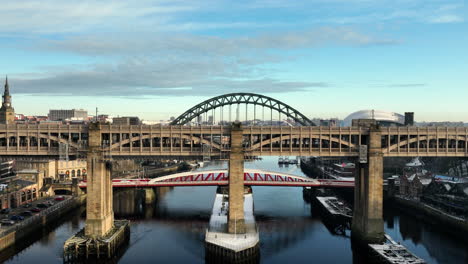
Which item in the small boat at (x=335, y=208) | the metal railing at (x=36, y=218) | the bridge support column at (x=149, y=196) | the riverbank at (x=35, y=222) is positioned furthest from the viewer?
the bridge support column at (x=149, y=196)

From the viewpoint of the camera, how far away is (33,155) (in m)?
72.9

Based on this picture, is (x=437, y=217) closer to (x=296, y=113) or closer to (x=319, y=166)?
(x=296, y=113)

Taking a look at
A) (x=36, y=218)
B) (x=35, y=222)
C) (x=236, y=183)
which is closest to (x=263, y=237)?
(x=236, y=183)

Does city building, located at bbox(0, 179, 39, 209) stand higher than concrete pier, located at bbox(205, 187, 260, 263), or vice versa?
city building, located at bbox(0, 179, 39, 209)

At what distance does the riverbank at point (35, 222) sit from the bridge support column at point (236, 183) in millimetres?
33033

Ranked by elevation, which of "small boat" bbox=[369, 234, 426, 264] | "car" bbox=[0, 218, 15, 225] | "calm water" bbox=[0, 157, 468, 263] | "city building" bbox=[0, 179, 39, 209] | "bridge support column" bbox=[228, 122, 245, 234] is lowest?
"calm water" bbox=[0, 157, 468, 263]

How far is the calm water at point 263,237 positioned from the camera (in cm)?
6594

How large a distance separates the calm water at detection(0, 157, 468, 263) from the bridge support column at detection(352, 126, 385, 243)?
414cm

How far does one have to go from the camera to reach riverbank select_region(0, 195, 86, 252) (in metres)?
68.0

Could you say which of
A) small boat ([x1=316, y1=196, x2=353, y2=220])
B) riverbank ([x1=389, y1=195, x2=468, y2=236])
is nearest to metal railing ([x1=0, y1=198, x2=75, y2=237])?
small boat ([x1=316, y1=196, x2=353, y2=220])

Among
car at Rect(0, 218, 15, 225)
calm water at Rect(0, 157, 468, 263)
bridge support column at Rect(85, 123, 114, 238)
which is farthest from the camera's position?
car at Rect(0, 218, 15, 225)

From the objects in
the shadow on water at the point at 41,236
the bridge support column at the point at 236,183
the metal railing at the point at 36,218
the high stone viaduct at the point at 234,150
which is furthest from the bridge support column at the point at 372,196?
the metal railing at the point at 36,218

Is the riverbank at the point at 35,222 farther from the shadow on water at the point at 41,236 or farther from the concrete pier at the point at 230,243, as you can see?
the concrete pier at the point at 230,243

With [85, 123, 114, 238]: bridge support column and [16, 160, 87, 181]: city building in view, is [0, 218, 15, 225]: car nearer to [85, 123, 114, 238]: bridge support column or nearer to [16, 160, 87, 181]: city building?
[85, 123, 114, 238]: bridge support column
